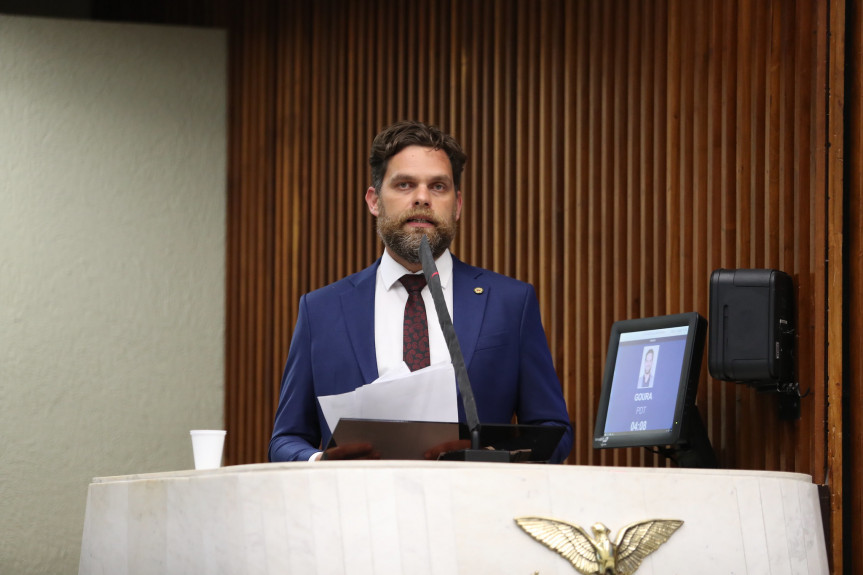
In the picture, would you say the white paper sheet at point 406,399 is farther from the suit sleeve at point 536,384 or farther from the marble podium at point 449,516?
the suit sleeve at point 536,384

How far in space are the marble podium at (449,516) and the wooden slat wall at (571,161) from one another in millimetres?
1882

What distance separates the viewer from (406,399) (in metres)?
2.09

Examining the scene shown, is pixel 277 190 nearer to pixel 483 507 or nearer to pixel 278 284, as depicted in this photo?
pixel 278 284

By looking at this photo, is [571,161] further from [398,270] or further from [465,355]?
[465,355]

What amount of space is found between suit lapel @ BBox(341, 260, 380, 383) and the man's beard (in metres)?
0.14

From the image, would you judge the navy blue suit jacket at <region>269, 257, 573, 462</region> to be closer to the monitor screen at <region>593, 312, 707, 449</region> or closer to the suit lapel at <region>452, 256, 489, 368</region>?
the suit lapel at <region>452, 256, 489, 368</region>

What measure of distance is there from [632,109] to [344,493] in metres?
3.05

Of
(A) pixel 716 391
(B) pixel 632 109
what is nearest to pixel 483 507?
(A) pixel 716 391

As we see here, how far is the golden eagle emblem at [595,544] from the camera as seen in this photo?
1722mm

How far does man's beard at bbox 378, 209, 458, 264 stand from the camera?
2.69 metres

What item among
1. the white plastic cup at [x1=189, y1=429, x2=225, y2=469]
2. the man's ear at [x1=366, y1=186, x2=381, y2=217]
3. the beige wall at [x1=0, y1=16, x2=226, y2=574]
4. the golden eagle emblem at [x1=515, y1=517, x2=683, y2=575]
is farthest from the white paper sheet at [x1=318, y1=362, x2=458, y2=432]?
the beige wall at [x1=0, y1=16, x2=226, y2=574]

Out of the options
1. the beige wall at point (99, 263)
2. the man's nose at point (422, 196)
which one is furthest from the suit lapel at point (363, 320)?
the beige wall at point (99, 263)

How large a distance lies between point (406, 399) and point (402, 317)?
0.70m

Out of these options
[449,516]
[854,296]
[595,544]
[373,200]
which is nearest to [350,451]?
[449,516]
